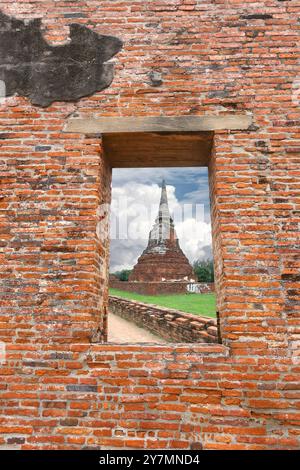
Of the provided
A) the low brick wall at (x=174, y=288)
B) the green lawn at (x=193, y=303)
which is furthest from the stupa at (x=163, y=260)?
the green lawn at (x=193, y=303)

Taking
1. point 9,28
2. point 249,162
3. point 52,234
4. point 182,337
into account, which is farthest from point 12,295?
point 182,337

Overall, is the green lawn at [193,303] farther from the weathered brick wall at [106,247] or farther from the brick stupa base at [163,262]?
the brick stupa base at [163,262]

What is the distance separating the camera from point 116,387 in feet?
8.75

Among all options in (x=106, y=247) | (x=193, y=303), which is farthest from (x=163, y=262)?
(x=106, y=247)

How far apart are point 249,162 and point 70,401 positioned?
9.60 ft

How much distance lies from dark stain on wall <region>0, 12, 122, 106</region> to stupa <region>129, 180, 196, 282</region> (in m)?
22.8

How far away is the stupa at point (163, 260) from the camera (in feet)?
84.2

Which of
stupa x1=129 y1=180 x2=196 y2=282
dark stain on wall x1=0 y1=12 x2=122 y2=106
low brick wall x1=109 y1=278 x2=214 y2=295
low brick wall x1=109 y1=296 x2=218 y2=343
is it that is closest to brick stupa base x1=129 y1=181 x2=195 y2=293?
stupa x1=129 y1=180 x2=196 y2=282

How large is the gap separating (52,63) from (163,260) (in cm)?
2347

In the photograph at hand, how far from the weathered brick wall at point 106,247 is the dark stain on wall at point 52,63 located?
0.13 m

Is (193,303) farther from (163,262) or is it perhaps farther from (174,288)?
(163,262)

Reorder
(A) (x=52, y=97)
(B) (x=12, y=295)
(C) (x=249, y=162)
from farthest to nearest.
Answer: (A) (x=52, y=97) → (C) (x=249, y=162) → (B) (x=12, y=295)

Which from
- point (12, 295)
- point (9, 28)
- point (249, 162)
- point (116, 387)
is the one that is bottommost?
point (116, 387)

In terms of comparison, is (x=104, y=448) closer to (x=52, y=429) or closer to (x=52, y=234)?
(x=52, y=429)
